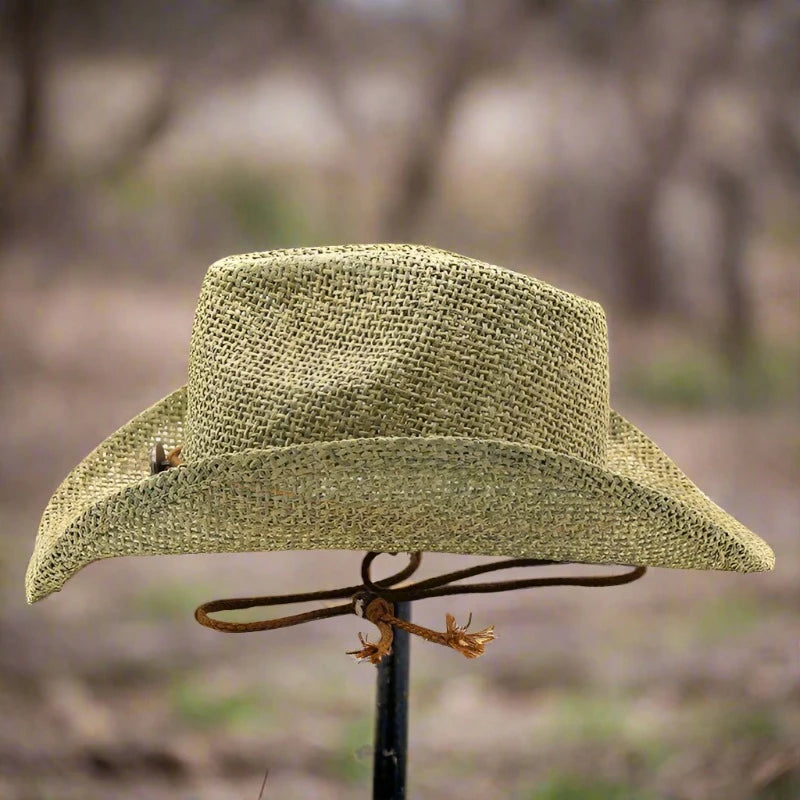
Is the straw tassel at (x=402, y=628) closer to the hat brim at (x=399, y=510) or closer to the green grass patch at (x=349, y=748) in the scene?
the hat brim at (x=399, y=510)

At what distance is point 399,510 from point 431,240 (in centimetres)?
151

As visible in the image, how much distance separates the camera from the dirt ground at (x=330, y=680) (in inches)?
85.4

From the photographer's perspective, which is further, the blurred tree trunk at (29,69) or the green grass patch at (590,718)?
the blurred tree trunk at (29,69)

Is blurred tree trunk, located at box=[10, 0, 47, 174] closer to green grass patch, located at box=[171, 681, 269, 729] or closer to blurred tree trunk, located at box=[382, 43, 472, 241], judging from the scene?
blurred tree trunk, located at box=[382, 43, 472, 241]

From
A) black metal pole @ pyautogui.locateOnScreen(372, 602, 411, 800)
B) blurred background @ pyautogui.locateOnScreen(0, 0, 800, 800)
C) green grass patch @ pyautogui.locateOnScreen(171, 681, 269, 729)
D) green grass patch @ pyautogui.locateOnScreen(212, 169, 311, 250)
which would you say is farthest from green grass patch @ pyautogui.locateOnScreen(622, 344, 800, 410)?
black metal pole @ pyautogui.locateOnScreen(372, 602, 411, 800)

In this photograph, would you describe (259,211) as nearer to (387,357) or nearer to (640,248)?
(640,248)

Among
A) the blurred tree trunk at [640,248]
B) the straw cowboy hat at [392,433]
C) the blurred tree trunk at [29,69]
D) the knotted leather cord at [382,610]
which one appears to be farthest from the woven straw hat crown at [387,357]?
the blurred tree trunk at [29,69]

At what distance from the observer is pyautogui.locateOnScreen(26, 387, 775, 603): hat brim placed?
0.88 metres

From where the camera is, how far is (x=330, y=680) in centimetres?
221

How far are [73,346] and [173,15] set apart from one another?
75 centimetres

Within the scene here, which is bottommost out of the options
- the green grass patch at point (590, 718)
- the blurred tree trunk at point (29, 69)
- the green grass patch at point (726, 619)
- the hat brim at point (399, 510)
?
the hat brim at point (399, 510)

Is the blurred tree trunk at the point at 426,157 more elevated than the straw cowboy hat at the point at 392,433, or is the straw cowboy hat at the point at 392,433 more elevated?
the blurred tree trunk at the point at 426,157

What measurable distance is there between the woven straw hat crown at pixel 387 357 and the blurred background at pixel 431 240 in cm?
128

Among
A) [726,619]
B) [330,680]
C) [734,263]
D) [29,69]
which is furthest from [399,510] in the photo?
[29,69]
